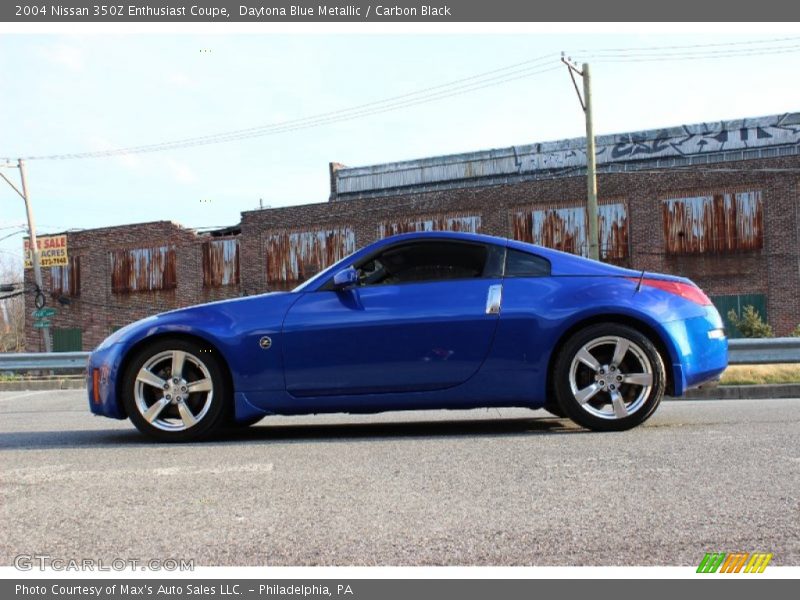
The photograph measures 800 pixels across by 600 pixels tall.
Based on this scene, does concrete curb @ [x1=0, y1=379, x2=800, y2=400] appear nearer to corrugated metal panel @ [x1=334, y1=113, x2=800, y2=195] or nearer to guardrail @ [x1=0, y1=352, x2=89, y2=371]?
guardrail @ [x1=0, y1=352, x2=89, y2=371]

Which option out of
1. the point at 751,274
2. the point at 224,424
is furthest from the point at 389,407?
the point at 751,274

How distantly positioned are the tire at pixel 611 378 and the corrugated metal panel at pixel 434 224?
31.4m

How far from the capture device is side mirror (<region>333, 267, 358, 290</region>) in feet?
18.6

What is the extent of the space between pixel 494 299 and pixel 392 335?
70cm

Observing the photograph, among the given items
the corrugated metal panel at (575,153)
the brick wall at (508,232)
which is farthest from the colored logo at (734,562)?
the corrugated metal panel at (575,153)

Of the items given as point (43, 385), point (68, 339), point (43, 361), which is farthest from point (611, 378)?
point (68, 339)

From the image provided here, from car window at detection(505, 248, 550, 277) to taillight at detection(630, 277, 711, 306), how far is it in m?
0.58

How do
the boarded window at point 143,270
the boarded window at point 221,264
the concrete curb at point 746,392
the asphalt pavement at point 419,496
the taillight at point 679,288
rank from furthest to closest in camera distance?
the boarded window at point 143,270 < the boarded window at point 221,264 < the concrete curb at point 746,392 < the taillight at point 679,288 < the asphalt pavement at point 419,496

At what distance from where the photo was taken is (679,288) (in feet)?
18.8

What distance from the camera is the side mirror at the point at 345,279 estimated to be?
5660mm

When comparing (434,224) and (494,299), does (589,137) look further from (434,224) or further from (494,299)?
(494,299)

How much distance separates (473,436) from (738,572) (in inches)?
118

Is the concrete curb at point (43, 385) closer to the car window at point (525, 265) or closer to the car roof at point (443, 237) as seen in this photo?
the car roof at point (443, 237)

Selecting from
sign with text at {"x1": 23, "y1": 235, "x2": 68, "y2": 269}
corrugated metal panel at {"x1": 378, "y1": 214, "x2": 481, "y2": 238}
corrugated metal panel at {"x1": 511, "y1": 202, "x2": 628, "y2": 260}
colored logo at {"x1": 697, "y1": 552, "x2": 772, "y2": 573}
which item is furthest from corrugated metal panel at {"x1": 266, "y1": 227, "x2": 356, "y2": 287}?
colored logo at {"x1": 697, "y1": 552, "x2": 772, "y2": 573}
